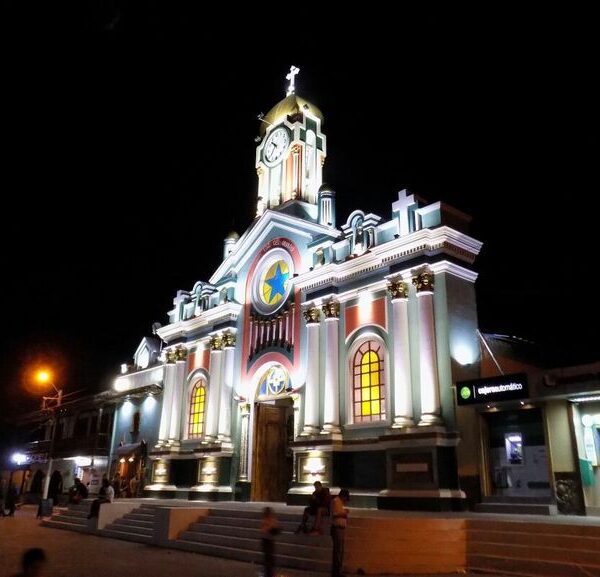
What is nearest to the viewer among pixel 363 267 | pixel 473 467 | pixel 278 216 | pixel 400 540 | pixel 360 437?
pixel 400 540

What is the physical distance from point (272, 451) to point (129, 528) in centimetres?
593

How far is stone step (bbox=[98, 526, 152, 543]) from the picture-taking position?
17.5 m

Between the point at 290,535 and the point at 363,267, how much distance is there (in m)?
9.48

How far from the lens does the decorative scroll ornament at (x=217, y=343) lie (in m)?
25.6

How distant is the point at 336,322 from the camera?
20.7m

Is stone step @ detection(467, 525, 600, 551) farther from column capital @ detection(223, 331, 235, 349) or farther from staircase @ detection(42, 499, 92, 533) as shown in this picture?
column capital @ detection(223, 331, 235, 349)

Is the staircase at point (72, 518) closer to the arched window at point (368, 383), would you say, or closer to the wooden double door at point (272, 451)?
the wooden double door at point (272, 451)

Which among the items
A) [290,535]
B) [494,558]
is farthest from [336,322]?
[494,558]

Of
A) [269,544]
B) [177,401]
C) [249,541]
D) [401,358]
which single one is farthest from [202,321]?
[269,544]

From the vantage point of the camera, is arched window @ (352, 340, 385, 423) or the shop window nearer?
the shop window

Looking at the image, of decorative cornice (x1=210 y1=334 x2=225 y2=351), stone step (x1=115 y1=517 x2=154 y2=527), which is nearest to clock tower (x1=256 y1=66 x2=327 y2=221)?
decorative cornice (x1=210 y1=334 x2=225 y2=351)

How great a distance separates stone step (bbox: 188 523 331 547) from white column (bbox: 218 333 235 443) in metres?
7.13

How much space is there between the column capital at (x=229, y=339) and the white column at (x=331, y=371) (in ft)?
18.8

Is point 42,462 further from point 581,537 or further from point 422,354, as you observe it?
point 581,537
